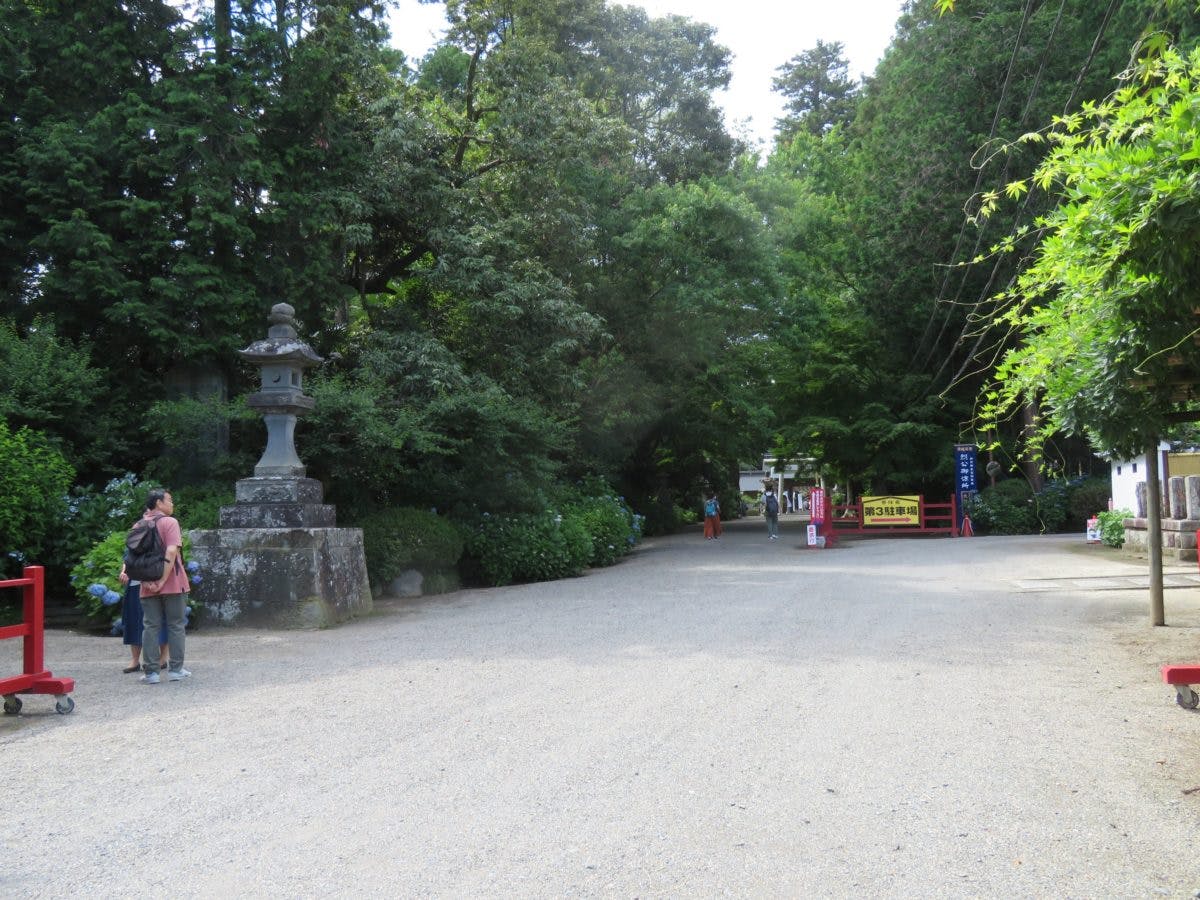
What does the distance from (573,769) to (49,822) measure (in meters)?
2.50

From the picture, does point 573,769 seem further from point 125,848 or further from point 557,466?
point 557,466

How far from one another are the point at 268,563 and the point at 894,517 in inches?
893

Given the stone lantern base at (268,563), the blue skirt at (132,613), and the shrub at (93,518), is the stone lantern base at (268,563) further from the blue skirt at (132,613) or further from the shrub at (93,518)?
the blue skirt at (132,613)

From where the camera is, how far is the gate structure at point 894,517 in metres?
29.5

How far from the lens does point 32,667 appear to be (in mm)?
6891

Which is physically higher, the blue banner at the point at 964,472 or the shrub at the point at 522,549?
the blue banner at the point at 964,472

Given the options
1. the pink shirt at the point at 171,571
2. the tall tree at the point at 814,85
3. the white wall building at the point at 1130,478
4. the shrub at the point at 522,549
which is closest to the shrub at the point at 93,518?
the pink shirt at the point at 171,571

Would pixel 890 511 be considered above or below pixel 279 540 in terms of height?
below

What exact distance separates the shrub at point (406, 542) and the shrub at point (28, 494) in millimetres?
4212

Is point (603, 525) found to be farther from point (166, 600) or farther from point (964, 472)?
point (964, 472)

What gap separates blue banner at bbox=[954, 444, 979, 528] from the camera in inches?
1162

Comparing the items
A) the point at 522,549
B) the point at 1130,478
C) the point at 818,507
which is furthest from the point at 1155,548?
the point at 818,507

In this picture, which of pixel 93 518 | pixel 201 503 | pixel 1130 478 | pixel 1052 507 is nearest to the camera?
pixel 93 518

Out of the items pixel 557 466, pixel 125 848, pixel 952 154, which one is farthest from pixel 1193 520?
pixel 125 848
